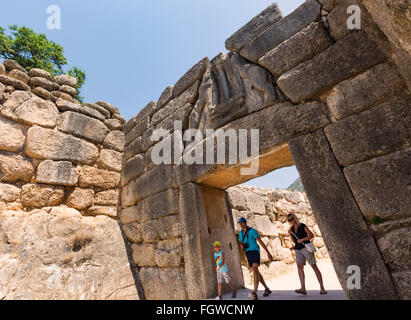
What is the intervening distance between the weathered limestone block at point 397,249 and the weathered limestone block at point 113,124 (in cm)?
501

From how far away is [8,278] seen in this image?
2891 mm

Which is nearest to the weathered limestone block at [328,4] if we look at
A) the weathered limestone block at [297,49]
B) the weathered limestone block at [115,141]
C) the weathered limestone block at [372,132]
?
the weathered limestone block at [297,49]

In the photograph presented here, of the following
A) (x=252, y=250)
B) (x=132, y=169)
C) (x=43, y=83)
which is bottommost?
(x=252, y=250)

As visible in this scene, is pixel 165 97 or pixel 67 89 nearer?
pixel 165 97

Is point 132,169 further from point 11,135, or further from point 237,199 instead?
point 237,199

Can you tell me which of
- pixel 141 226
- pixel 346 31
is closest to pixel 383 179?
pixel 346 31

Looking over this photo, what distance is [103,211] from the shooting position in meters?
4.35

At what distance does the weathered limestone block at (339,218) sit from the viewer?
5.66 feet

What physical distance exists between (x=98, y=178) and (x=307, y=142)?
388cm

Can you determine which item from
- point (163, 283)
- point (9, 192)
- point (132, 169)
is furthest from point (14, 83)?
point (163, 283)

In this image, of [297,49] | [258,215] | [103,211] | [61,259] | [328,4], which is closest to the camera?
[328,4]

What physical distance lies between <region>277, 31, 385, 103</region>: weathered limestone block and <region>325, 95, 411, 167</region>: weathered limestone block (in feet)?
1.38

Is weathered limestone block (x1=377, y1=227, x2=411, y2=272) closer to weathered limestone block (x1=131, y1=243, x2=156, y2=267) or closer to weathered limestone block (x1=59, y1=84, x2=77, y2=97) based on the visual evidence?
weathered limestone block (x1=131, y1=243, x2=156, y2=267)

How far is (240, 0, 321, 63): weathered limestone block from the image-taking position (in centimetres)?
250
